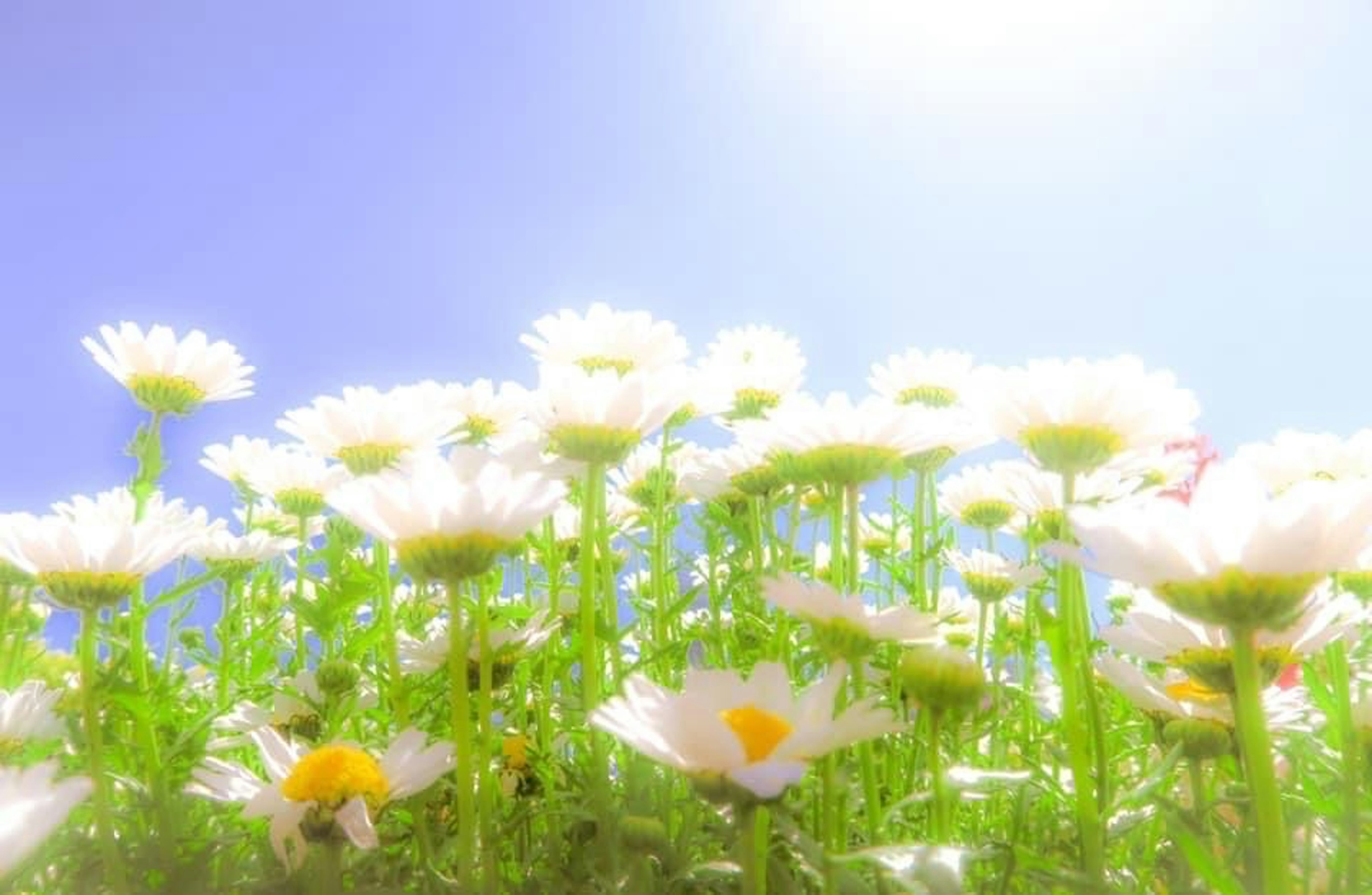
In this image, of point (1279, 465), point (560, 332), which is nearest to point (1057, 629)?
point (1279, 465)

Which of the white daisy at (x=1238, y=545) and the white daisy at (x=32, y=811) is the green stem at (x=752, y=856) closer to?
the white daisy at (x=1238, y=545)

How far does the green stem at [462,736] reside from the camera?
3.33 feet

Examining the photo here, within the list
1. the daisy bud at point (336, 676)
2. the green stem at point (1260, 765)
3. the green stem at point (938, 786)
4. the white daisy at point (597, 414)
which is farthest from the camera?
the daisy bud at point (336, 676)

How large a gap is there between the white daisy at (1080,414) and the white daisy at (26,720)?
1.21 metres

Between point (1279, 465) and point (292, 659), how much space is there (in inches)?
65.0

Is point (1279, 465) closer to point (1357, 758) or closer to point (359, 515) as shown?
point (1357, 758)

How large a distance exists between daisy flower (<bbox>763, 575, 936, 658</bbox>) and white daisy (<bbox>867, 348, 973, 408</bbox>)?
0.96 metres

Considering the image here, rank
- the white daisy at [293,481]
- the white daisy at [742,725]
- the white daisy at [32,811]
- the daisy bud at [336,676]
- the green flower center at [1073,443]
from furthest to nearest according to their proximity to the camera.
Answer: the white daisy at [293,481] < the daisy bud at [336,676] < the green flower center at [1073,443] < the white daisy at [742,725] < the white daisy at [32,811]

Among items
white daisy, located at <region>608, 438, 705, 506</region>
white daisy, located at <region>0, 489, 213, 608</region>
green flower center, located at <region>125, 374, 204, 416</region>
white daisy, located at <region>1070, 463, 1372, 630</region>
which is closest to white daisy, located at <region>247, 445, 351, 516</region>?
green flower center, located at <region>125, 374, 204, 416</region>

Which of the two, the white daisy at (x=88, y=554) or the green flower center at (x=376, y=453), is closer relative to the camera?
the white daisy at (x=88, y=554)

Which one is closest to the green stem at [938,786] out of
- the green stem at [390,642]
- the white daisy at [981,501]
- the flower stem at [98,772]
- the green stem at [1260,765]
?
the green stem at [1260,765]

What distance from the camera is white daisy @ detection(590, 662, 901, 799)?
83cm

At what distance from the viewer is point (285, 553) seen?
9.38ft

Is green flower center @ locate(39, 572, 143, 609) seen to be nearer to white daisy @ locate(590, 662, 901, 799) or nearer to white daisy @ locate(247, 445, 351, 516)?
white daisy @ locate(590, 662, 901, 799)
